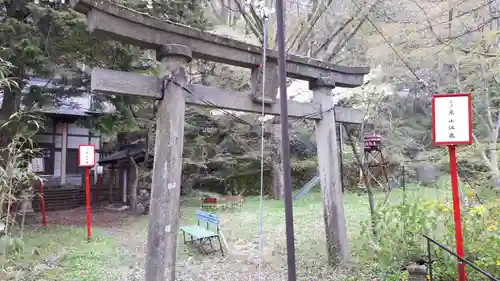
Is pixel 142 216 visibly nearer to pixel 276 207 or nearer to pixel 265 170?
pixel 276 207

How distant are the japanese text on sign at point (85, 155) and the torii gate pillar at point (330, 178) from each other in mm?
6583

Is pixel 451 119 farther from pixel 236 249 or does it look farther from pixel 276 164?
pixel 276 164

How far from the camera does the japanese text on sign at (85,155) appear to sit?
9656mm

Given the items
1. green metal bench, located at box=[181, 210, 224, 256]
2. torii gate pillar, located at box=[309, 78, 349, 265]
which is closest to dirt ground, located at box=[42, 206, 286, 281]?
green metal bench, located at box=[181, 210, 224, 256]

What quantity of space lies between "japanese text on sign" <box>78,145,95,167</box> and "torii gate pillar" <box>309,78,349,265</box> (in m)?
6.58

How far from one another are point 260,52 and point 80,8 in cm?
241

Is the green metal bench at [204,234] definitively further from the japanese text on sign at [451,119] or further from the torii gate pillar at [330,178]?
the japanese text on sign at [451,119]

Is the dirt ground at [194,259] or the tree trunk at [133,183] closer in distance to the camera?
the dirt ground at [194,259]

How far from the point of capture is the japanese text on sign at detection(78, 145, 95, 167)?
31.7 feet

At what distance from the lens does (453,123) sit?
386 cm

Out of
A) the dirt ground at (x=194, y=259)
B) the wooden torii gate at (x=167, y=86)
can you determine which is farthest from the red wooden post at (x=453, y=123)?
the dirt ground at (x=194, y=259)

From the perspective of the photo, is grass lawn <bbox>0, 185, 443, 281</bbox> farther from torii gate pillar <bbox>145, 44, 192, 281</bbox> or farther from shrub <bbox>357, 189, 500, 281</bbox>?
torii gate pillar <bbox>145, 44, 192, 281</bbox>

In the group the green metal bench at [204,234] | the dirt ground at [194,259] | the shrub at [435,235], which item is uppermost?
the shrub at [435,235]

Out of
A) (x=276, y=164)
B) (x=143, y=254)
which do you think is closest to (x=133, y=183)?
(x=276, y=164)
